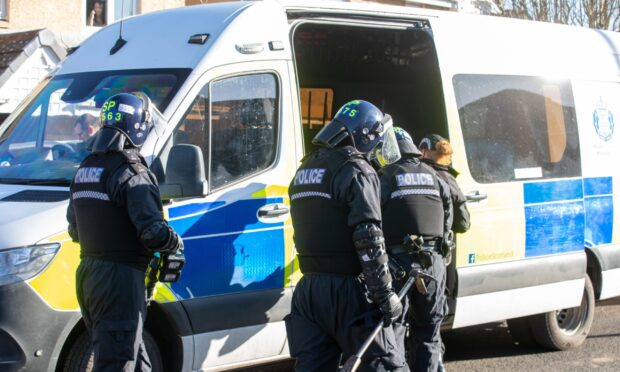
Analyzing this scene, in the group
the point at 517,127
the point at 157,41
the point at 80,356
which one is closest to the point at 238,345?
the point at 80,356

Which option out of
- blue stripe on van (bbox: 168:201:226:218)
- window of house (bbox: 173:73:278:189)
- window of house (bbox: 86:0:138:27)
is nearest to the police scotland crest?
window of house (bbox: 173:73:278:189)

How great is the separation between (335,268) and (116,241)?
1.11 meters

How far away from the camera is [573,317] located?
825 cm

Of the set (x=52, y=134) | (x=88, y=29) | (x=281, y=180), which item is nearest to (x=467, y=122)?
(x=281, y=180)

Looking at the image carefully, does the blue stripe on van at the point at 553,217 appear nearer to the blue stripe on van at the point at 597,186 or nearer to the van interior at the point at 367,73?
the blue stripe on van at the point at 597,186

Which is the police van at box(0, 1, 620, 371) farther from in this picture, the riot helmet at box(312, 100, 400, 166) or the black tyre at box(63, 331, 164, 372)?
the riot helmet at box(312, 100, 400, 166)

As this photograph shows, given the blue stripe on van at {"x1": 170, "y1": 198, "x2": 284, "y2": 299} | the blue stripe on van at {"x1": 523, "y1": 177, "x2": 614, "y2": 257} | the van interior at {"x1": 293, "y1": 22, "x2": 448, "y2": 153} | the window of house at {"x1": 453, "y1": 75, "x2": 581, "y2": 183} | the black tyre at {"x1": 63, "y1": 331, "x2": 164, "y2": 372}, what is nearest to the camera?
the black tyre at {"x1": 63, "y1": 331, "x2": 164, "y2": 372}

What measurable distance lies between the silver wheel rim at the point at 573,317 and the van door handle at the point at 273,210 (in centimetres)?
319

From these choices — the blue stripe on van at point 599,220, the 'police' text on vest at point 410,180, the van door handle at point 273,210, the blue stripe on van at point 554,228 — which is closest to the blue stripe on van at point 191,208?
the van door handle at point 273,210

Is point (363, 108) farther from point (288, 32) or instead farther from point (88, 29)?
point (88, 29)

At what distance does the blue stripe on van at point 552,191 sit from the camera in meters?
7.58

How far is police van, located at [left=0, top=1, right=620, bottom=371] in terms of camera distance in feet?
18.1

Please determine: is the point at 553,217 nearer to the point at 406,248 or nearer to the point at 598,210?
the point at 598,210

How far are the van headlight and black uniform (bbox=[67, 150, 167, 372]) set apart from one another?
1.08ft
